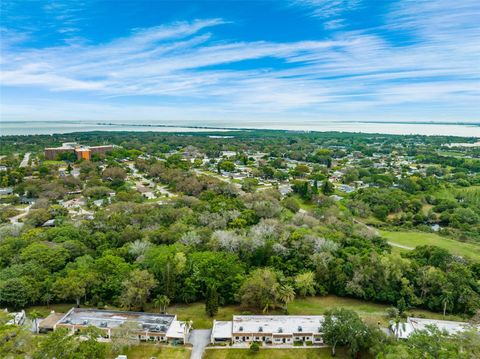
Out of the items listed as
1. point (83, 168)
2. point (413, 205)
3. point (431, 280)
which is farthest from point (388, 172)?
point (83, 168)

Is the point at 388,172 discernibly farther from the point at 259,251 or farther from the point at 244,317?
the point at 244,317

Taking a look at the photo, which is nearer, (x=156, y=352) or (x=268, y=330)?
(x=156, y=352)

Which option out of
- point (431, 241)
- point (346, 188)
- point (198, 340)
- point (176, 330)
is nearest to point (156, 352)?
point (176, 330)

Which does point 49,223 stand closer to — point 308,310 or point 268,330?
point 268,330

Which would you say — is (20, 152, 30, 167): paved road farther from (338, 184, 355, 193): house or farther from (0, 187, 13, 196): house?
(338, 184, 355, 193): house

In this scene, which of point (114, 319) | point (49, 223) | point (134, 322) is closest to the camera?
point (134, 322)

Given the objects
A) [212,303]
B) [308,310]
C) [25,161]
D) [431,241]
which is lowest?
[308,310]
